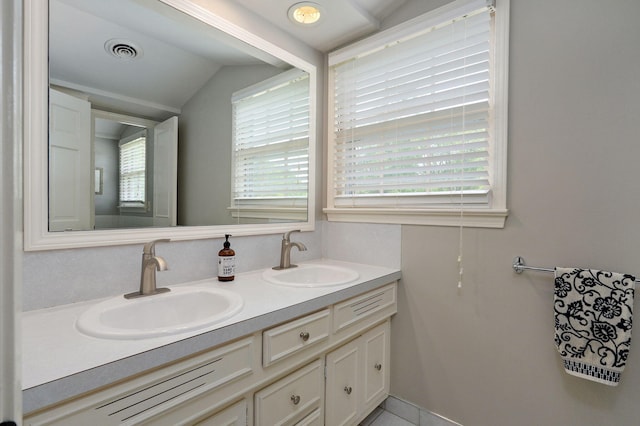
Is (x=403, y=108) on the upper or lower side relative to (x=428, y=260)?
upper

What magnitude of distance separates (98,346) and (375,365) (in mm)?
1299

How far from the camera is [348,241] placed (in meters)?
1.99

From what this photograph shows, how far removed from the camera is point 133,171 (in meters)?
1.25

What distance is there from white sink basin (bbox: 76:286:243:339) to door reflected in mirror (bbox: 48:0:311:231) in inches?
12.5

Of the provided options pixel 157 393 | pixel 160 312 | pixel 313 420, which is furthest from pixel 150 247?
pixel 313 420

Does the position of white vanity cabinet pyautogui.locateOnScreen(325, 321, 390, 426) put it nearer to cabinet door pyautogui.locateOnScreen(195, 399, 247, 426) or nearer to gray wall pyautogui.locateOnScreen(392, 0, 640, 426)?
gray wall pyautogui.locateOnScreen(392, 0, 640, 426)

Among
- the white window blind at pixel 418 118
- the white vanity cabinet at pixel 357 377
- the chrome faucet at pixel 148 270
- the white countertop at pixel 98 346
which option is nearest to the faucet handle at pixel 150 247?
the chrome faucet at pixel 148 270

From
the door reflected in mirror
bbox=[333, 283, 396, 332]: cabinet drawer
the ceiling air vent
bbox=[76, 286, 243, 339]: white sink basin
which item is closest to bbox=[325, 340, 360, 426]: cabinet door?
bbox=[333, 283, 396, 332]: cabinet drawer

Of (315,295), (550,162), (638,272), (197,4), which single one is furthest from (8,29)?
(638,272)

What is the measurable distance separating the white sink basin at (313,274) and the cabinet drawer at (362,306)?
5.4 inches

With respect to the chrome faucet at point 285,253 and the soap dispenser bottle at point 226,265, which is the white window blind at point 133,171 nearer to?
the soap dispenser bottle at point 226,265

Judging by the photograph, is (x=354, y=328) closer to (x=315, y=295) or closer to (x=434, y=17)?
(x=315, y=295)

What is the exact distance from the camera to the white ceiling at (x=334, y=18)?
64.3 inches

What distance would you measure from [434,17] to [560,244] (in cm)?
124
